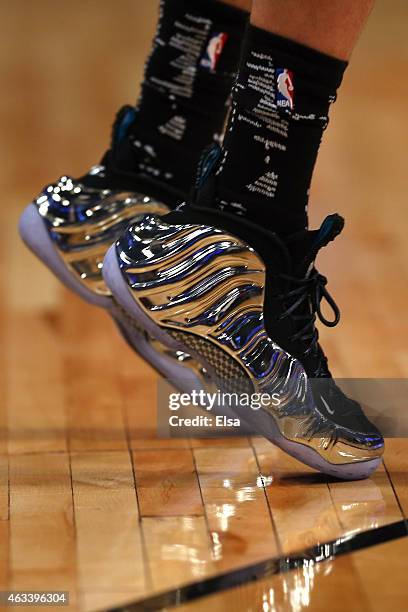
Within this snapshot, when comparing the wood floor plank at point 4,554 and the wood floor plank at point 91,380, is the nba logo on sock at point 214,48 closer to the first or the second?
the wood floor plank at point 91,380

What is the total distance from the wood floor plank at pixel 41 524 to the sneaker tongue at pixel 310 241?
33 centimetres

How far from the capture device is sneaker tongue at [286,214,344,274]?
1.07 m

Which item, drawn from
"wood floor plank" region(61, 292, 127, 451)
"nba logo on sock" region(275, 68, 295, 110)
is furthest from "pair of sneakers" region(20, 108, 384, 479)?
"wood floor plank" region(61, 292, 127, 451)

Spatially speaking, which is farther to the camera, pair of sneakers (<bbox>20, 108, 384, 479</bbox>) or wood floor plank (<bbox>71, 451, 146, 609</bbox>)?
pair of sneakers (<bbox>20, 108, 384, 479</bbox>)

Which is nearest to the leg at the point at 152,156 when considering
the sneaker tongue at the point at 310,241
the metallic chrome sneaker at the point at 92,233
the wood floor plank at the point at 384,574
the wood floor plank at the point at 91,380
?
the metallic chrome sneaker at the point at 92,233

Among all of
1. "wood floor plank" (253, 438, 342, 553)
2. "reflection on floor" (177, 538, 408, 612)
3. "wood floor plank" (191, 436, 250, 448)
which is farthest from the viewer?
"wood floor plank" (191, 436, 250, 448)

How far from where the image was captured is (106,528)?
1.02 meters

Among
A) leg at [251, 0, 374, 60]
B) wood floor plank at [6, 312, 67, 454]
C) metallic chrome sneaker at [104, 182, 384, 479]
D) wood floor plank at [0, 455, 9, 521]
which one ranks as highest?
leg at [251, 0, 374, 60]

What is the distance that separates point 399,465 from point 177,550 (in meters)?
0.30

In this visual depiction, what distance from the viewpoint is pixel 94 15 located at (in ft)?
13.1

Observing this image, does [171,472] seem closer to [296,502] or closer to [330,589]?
[296,502]

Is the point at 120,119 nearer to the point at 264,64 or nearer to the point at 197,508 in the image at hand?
the point at 264,64

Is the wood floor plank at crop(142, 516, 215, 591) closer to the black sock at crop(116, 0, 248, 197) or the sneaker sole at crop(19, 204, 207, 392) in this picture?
the sneaker sole at crop(19, 204, 207, 392)

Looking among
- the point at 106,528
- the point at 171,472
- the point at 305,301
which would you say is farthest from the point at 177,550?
the point at 305,301
